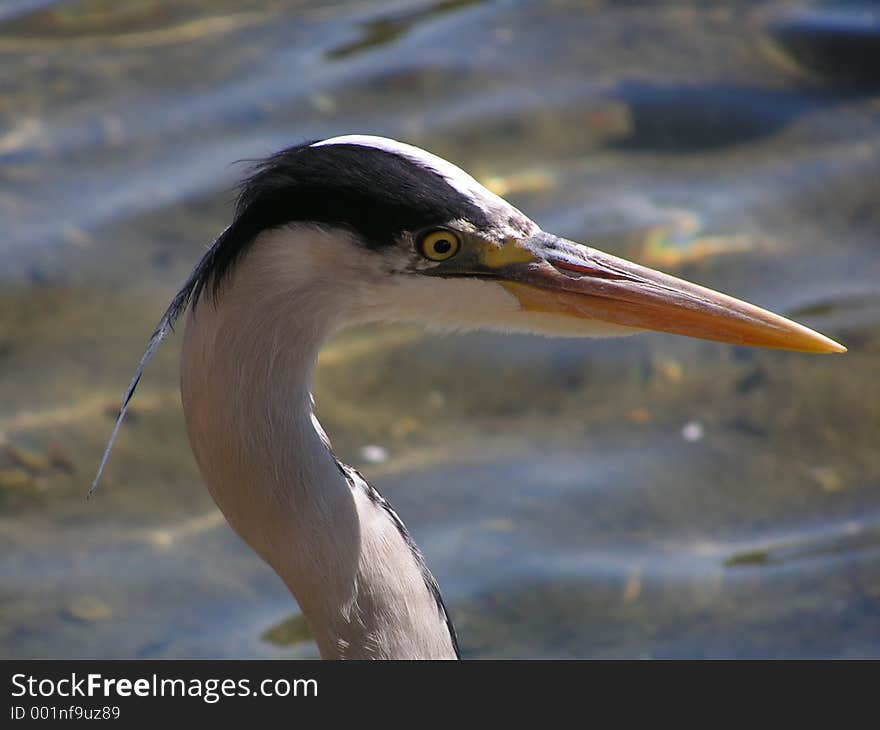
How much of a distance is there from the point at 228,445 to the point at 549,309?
628 mm

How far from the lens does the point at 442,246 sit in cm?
222

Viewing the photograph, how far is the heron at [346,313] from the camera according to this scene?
214 cm

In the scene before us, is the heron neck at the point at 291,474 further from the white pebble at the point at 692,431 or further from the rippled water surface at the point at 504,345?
the white pebble at the point at 692,431

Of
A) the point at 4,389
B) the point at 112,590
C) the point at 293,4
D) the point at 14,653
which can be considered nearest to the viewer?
the point at 14,653

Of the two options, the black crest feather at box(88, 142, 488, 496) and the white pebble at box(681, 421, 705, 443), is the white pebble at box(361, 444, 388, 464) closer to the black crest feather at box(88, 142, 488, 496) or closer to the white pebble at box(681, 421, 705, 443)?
the white pebble at box(681, 421, 705, 443)

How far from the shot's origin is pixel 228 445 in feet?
7.24

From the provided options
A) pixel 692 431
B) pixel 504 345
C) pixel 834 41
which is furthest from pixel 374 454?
pixel 834 41

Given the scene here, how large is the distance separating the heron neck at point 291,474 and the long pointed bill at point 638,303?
15.7 inches

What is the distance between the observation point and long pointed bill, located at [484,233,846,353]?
91.6 inches

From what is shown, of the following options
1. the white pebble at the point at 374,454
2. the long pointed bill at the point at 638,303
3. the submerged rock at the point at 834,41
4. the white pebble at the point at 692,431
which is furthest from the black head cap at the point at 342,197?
the submerged rock at the point at 834,41
